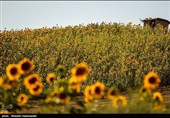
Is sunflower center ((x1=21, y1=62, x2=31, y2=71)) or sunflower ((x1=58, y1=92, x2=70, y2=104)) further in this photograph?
sunflower center ((x1=21, y1=62, x2=31, y2=71))

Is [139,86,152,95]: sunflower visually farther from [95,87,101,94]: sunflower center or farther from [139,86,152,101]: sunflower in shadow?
[95,87,101,94]: sunflower center

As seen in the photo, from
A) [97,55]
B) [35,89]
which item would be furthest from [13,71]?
[97,55]

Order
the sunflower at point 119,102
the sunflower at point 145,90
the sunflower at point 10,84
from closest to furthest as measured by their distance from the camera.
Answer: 1. the sunflower at point 119,102
2. the sunflower at point 145,90
3. the sunflower at point 10,84

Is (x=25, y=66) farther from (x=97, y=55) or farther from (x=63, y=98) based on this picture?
(x=97, y=55)

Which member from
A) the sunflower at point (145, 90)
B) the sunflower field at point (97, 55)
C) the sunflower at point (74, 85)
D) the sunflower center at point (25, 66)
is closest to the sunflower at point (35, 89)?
the sunflower center at point (25, 66)

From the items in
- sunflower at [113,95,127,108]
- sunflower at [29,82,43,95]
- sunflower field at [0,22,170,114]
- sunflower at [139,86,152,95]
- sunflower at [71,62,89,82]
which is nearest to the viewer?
sunflower at [113,95,127,108]

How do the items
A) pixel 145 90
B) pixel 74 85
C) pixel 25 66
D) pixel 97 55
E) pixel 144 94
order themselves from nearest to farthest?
pixel 144 94 → pixel 145 90 → pixel 74 85 → pixel 25 66 → pixel 97 55

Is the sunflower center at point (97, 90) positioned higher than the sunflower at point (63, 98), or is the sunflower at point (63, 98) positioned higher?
the sunflower center at point (97, 90)

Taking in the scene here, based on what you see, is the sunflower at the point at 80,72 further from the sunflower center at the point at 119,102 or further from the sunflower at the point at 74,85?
the sunflower center at the point at 119,102

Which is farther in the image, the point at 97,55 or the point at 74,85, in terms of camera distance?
the point at 97,55

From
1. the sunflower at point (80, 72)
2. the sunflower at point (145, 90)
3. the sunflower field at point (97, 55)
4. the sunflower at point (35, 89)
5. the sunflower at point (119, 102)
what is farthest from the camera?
the sunflower field at point (97, 55)

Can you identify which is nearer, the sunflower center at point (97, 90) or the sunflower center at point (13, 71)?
the sunflower center at point (97, 90)

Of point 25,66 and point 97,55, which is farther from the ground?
point 25,66

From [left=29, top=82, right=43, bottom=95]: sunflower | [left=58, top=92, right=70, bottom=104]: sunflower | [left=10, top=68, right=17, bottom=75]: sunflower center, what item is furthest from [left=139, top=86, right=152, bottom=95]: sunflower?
[left=10, top=68, right=17, bottom=75]: sunflower center
